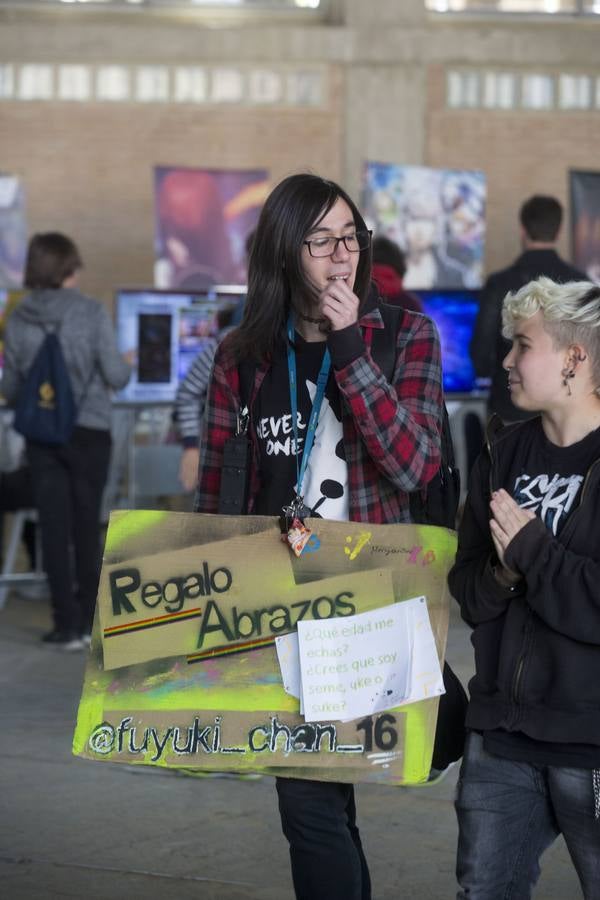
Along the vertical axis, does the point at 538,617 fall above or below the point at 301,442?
below

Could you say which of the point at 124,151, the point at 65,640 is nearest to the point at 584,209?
the point at 124,151

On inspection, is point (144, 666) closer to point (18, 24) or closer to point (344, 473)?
point (344, 473)

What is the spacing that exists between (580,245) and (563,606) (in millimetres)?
11933

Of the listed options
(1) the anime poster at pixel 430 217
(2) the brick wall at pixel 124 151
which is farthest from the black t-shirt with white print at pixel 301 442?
(2) the brick wall at pixel 124 151

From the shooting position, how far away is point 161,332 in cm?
927

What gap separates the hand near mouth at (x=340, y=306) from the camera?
2.92 meters

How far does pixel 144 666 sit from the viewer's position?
9.95 feet

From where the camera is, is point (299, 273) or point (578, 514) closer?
point (578, 514)

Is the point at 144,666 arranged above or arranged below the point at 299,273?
below

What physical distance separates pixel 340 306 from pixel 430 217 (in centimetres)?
885

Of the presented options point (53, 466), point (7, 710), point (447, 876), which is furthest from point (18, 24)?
point (447, 876)

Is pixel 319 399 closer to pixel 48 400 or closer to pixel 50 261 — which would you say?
pixel 48 400

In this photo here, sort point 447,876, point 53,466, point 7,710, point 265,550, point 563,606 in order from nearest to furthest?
1. point 563,606
2. point 265,550
3. point 447,876
4. point 7,710
5. point 53,466

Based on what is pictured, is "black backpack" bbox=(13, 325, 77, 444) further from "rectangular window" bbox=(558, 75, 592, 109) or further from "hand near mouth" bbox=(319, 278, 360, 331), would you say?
"rectangular window" bbox=(558, 75, 592, 109)
